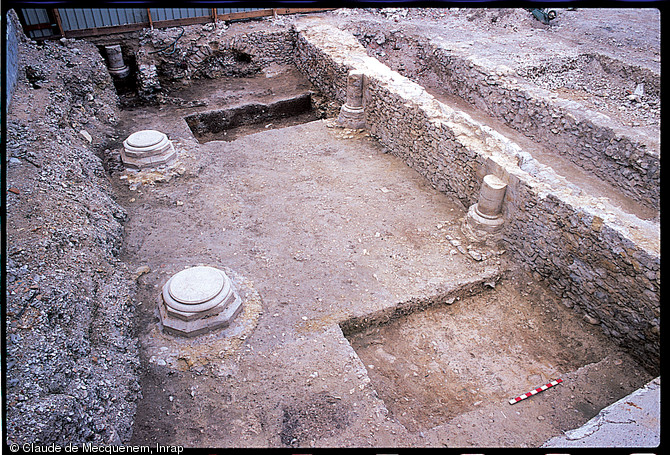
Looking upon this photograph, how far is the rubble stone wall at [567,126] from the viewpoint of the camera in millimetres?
7754

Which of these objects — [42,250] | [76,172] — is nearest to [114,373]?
[42,250]

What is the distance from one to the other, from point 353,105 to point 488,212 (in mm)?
4364

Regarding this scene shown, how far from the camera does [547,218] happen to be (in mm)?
5551

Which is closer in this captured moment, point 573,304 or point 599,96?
point 573,304

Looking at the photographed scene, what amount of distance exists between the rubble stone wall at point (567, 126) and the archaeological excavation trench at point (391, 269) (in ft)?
0.15

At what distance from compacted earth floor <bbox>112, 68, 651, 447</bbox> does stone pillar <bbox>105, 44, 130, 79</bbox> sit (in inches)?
185

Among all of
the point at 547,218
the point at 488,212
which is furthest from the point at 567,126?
the point at 547,218

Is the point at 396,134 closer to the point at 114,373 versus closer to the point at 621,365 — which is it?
the point at 621,365

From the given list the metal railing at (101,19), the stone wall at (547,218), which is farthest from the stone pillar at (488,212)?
the metal railing at (101,19)

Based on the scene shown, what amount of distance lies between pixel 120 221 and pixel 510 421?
19.1 feet

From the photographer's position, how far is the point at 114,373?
4.23 m

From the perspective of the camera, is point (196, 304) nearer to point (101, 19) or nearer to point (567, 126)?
point (567, 126)

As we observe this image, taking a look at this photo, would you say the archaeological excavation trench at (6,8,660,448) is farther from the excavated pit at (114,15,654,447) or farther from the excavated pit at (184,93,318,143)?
the excavated pit at (184,93,318,143)

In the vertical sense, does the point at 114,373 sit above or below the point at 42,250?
below
